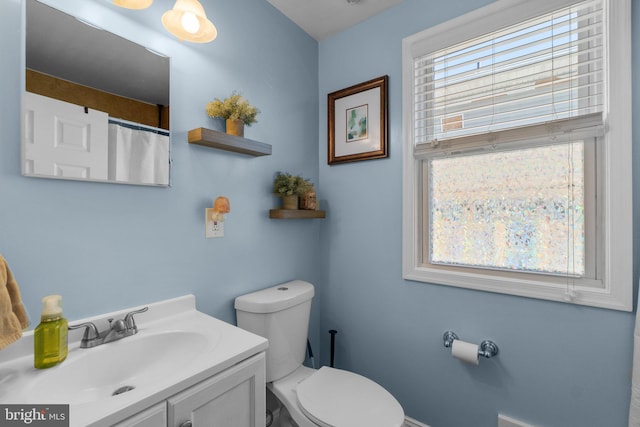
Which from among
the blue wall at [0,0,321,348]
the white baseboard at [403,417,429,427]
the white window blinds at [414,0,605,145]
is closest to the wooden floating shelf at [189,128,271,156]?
the blue wall at [0,0,321,348]

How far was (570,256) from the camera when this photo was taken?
1.23m

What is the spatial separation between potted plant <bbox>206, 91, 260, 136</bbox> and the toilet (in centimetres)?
80

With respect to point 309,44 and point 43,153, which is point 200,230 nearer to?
point 43,153

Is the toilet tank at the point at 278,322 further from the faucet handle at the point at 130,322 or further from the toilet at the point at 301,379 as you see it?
the faucet handle at the point at 130,322

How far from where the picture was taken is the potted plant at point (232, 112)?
1331 mm

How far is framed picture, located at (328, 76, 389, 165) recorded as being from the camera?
1.70 meters

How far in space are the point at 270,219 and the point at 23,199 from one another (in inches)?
38.5

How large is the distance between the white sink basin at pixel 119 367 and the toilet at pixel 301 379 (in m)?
0.38

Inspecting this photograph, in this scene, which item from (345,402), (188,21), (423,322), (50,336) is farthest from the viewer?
(423,322)

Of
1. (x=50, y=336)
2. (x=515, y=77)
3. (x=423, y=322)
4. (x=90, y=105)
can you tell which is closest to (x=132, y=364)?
(x=50, y=336)

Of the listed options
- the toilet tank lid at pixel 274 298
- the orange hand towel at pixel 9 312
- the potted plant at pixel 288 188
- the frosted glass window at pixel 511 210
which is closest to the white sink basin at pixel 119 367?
the orange hand towel at pixel 9 312

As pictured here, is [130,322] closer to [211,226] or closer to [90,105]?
[211,226]

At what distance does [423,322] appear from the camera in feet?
5.12

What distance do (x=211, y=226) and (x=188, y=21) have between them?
81 centimetres
